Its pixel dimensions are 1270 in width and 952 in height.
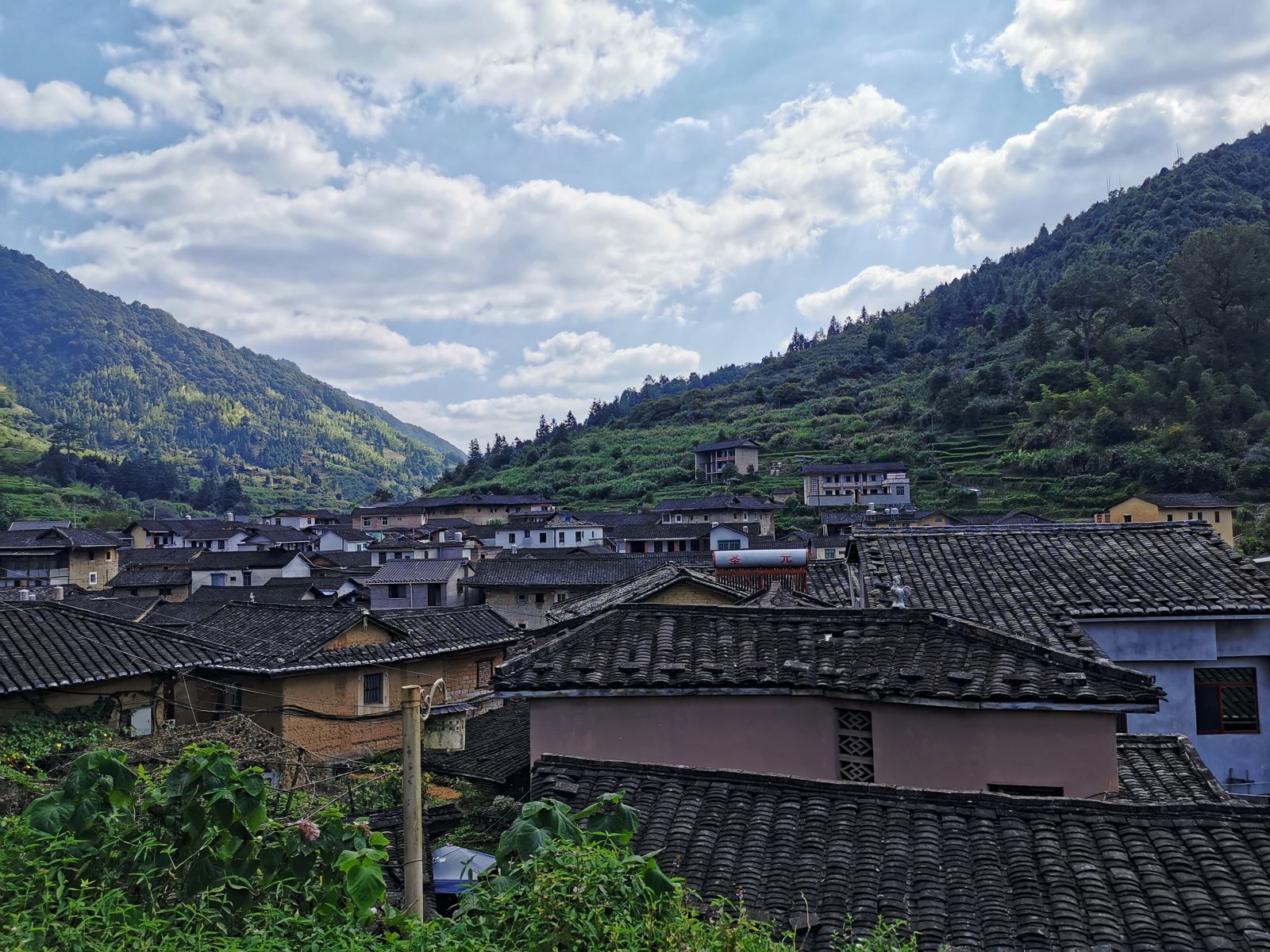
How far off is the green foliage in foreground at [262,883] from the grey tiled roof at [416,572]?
1723 inches

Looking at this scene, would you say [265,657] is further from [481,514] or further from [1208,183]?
[1208,183]

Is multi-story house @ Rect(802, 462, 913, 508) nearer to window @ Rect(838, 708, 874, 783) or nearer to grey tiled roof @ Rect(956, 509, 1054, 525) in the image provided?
grey tiled roof @ Rect(956, 509, 1054, 525)

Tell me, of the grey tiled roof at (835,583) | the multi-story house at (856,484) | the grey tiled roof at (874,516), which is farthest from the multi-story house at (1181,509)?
the grey tiled roof at (835,583)

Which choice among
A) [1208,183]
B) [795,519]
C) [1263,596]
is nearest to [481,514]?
[795,519]

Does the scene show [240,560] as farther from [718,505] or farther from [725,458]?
[725,458]

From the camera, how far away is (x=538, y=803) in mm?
4383

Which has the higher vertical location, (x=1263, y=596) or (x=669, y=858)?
(x=1263, y=596)

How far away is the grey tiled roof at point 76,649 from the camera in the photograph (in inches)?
526

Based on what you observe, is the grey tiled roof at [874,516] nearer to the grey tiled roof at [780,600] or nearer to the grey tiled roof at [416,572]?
the grey tiled roof at [416,572]

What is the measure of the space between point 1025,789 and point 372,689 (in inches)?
790

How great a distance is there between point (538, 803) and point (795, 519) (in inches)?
2865

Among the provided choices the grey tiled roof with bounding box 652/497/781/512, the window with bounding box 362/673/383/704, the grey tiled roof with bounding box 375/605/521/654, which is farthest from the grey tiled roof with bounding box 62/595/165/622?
the grey tiled roof with bounding box 652/497/781/512

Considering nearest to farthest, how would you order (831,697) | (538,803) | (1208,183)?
(538,803)
(831,697)
(1208,183)

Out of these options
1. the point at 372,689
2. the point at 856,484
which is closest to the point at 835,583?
the point at 372,689
